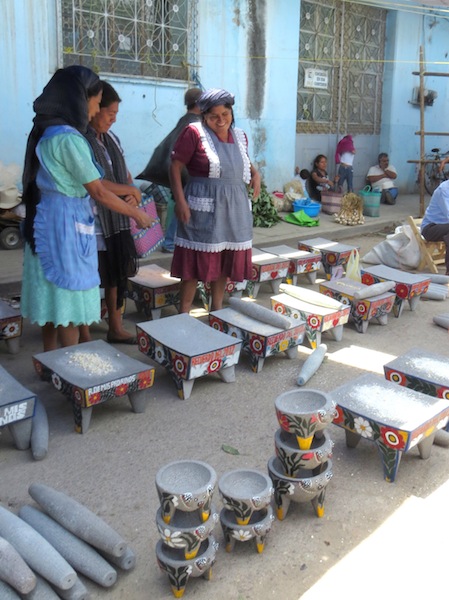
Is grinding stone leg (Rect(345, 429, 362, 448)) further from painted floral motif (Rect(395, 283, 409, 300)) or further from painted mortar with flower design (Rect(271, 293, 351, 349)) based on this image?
painted floral motif (Rect(395, 283, 409, 300))

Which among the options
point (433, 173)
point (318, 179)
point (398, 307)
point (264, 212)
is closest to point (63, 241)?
point (398, 307)

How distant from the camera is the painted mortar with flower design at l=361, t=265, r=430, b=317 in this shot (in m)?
5.46

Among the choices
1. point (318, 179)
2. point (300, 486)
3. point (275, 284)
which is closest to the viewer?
point (300, 486)

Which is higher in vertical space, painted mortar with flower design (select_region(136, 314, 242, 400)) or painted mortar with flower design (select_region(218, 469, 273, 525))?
painted mortar with flower design (select_region(136, 314, 242, 400))

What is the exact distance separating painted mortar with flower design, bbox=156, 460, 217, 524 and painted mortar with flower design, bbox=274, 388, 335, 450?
17.0 inches

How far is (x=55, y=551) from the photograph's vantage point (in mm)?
2154

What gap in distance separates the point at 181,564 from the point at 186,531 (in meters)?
0.13

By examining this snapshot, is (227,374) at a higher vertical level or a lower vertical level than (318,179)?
lower

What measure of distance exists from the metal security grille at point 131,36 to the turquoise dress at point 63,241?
15.3ft

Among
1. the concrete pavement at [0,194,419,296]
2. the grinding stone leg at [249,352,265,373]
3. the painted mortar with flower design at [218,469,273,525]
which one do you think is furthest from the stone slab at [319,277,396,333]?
the painted mortar with flower design at [218,469,273,525]

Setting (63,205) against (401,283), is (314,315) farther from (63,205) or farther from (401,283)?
(63,205)

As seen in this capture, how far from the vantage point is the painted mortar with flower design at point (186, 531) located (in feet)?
7.06

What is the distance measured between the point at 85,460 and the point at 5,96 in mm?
5253

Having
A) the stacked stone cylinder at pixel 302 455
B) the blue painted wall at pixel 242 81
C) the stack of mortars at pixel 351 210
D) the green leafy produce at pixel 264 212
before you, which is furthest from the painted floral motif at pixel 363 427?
the stack of mortars at pixel 351 210
